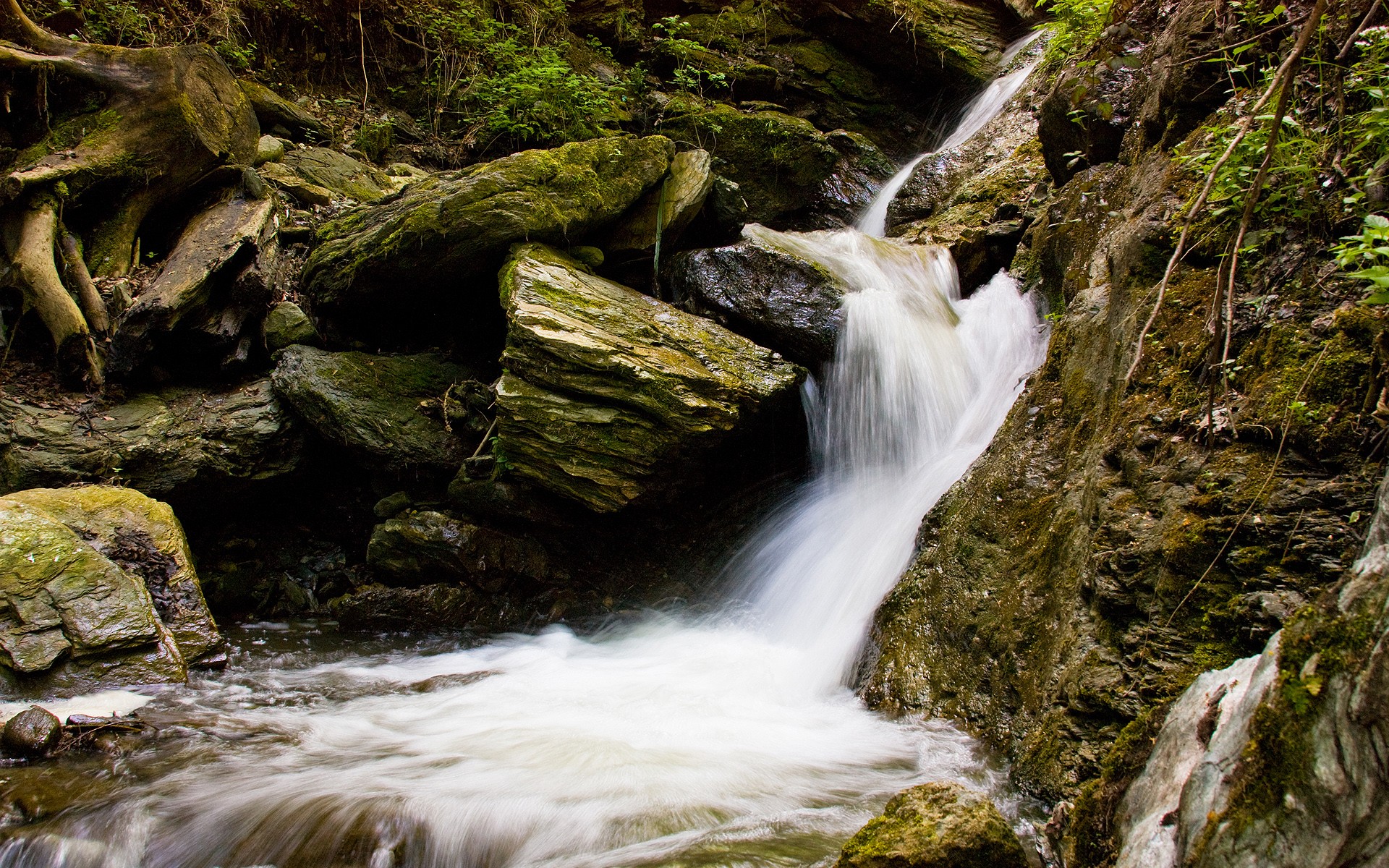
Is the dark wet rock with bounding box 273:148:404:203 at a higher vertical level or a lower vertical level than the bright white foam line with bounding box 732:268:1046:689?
higher

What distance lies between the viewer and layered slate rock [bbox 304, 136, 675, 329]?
6.39 m

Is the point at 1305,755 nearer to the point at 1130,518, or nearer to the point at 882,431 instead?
the point at 1130,518

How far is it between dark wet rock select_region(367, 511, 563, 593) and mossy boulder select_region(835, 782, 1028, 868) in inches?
188

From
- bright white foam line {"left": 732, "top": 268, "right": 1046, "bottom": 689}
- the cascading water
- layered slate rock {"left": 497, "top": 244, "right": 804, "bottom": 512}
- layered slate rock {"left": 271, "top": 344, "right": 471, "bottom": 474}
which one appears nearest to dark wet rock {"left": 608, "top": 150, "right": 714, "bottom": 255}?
the cascading water

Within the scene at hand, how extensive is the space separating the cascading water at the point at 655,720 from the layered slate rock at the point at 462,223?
6.78 ft

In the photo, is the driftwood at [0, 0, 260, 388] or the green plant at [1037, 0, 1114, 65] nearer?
the green plant at [1037, 0, 1114, 65]

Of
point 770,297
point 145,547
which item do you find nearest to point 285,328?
point 145,547

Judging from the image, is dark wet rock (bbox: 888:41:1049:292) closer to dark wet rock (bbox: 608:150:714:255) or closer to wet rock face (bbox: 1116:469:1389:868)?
dark wet rock (bbox: 608:150:714:255)

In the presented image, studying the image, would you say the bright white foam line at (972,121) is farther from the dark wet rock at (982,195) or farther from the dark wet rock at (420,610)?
the dark wet rock at (420,610)

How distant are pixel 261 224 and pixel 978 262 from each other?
24.6ft

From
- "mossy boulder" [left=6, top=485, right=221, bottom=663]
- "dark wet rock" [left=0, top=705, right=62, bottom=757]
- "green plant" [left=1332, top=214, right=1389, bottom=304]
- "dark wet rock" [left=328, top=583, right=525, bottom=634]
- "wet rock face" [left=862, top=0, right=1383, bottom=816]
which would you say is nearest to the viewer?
"green plant" [left=1332, top=214, right=1389, bottom=304]

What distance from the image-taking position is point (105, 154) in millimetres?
6547

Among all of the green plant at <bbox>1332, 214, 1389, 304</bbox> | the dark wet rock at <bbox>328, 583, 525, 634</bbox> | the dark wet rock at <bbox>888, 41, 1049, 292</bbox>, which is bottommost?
the dark wet rock at <bbox>328, 583, 525, 634</bbox>

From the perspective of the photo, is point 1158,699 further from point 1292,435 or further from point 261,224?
point 261,224
